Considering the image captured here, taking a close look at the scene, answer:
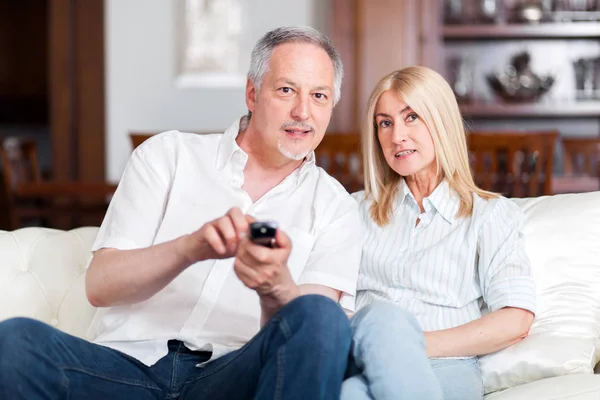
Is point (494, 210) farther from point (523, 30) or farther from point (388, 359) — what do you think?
point (523, 30)

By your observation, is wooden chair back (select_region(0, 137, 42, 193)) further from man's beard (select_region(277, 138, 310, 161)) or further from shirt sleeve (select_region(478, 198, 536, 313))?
shirt sleeve (select_region(478, 198, 536, 313))

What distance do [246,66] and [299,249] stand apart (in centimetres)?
260

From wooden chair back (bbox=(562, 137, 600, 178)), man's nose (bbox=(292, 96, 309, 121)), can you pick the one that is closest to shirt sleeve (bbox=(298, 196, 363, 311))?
man's nose (bbox=(292, 96, 309, 121))

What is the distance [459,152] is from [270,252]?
745 mm

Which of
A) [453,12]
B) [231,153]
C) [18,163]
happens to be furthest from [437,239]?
[453,12]

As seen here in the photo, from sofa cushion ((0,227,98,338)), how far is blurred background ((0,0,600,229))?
4.11 feet

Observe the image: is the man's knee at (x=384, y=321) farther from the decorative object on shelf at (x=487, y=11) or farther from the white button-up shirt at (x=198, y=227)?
the decorative object on shelf at (x=487, y=11)

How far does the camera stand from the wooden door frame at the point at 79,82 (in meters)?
4.69

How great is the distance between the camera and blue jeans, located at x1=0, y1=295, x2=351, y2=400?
1432 mm

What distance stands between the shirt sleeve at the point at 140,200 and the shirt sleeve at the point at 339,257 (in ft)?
1.14

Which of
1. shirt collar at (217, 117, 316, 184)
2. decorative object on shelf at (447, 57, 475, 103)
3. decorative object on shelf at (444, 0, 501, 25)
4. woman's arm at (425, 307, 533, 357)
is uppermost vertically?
decorative object on shelf at (444, 0, 501, 25)

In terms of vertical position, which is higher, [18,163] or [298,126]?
[298,126]

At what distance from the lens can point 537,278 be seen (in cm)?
199

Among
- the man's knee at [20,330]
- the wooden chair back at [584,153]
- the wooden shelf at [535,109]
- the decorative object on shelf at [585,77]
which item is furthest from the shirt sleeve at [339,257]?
the decorative object on shelf at [585,77]
